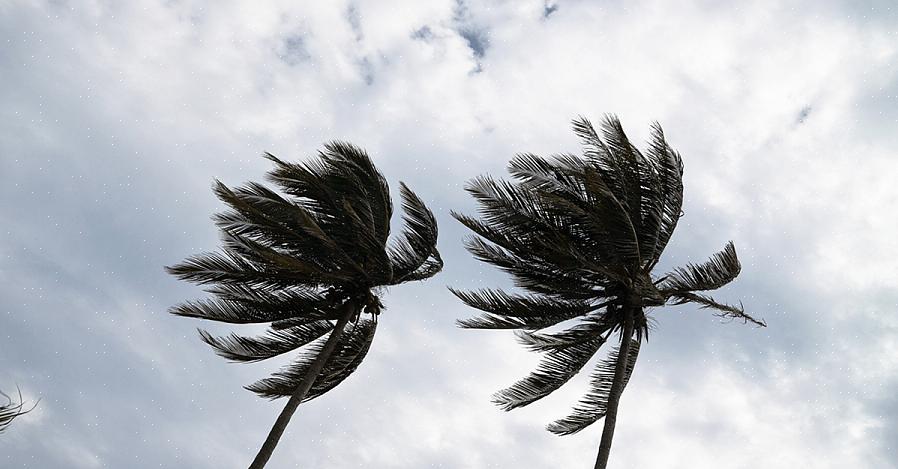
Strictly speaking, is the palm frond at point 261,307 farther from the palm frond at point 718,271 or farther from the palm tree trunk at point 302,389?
the palm frond at point 718,271

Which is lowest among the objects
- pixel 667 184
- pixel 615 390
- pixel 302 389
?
pixel 302 389

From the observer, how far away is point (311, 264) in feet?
48.4

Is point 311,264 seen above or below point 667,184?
below

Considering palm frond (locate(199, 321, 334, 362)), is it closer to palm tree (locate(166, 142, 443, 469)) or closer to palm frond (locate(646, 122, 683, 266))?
palm tree (locate(166, 142, 443, 469))

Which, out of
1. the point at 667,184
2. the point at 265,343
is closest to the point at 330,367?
the point at 265,343

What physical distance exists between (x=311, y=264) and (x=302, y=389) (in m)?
2.36

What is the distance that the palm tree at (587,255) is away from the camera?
13.6 metres

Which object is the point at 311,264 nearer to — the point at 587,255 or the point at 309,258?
the point at 309,258

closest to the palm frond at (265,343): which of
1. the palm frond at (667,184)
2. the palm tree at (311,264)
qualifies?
the palm tree at (311,264)

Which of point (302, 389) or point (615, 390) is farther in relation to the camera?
point (302, 389)

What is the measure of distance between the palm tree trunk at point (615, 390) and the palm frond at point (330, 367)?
4.96 m

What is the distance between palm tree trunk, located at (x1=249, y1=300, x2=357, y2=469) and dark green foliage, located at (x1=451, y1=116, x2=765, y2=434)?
7.81 ft

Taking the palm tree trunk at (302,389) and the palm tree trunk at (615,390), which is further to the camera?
the palm tree trunk at (302,389)

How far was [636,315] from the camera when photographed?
1477 centimetres
